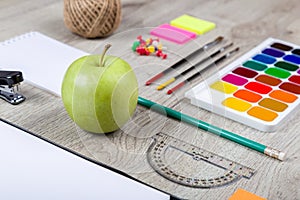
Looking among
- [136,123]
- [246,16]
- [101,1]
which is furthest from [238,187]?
[246,16]

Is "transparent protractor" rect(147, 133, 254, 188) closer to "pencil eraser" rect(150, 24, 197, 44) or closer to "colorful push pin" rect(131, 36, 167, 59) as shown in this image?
"colorful push pin" rect(131, 36, 167, 59)

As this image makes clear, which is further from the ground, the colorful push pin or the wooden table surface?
the colorful push pin

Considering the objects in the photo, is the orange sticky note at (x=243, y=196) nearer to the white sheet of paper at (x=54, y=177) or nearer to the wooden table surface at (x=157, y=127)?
the wooden table surface at (x=157, y=127)

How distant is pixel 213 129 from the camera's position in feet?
3.28

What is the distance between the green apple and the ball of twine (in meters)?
0.34

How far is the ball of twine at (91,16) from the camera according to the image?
4.25 feet

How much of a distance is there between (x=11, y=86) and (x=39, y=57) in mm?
183

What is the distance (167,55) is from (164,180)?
1.37 feet

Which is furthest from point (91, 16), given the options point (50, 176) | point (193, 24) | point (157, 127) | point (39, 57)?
point (50, 176)

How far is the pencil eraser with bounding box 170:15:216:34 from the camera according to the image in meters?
1.41

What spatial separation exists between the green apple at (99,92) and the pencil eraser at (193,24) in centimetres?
46

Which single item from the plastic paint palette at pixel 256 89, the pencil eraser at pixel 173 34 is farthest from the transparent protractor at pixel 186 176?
the pencil eraser at pixel 173 34

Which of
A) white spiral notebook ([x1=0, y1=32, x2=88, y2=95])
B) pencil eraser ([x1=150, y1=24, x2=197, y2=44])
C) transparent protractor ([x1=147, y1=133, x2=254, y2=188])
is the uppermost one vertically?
white spiral notebook ([x1=0, y1=32, x2=88, y2=95])

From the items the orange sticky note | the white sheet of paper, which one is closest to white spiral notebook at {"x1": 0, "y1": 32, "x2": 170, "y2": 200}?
the white sheet of paper
